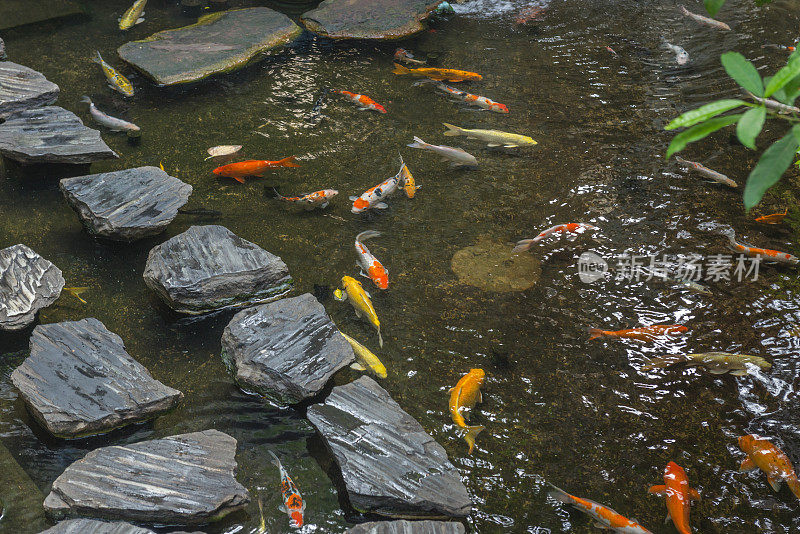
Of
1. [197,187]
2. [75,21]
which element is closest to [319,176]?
[197,187]

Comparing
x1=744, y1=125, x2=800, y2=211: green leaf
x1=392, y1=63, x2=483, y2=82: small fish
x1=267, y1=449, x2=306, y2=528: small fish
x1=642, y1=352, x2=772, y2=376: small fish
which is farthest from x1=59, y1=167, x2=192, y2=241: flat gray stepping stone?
x1=744, y1=125, x2=800, y2=211: green leaf

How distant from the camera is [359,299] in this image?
4242 millimetres

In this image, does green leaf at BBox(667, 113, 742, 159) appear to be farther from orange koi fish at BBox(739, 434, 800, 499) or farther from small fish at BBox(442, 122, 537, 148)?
small fish at BBox(442, 122, 537, 148)

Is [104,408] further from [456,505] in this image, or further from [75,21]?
[75,21]

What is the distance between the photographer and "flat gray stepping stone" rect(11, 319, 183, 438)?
339cm

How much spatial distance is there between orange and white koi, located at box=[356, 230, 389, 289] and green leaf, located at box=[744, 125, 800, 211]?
315cm

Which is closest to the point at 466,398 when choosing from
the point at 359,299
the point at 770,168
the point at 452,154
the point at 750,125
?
the point at 359,299

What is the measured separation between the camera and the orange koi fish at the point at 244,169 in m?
5.44

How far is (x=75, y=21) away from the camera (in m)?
8.05

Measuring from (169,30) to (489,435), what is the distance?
680 centimetres

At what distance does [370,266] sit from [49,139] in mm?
3298

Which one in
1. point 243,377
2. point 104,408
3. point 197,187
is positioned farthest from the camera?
point 197,187

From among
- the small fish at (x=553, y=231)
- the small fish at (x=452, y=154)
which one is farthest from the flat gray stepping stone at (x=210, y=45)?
the small fish at (x=553, y=231)

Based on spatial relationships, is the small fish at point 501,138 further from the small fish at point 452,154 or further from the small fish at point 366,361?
the small fish at point 366,361
